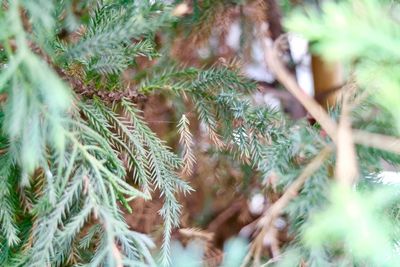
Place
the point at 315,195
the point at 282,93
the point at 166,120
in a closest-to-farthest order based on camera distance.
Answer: the point at 315,195 → the point at 166,120 → the point at 282,93

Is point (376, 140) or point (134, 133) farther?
point (134, 133)

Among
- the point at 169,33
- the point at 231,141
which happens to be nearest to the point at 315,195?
the point at 231,141

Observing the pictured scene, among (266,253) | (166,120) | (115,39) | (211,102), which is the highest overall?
(115,39)

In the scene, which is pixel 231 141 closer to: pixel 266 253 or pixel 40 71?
pixel 266 253

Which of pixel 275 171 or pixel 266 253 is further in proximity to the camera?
pixel 266 253

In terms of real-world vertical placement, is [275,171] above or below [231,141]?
above

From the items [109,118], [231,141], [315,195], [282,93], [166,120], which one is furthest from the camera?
[282,93]

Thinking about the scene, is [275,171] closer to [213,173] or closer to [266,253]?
[266,253]

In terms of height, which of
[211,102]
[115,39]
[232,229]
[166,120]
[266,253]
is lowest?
[232,229]

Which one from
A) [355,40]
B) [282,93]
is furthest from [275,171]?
[282,93]
